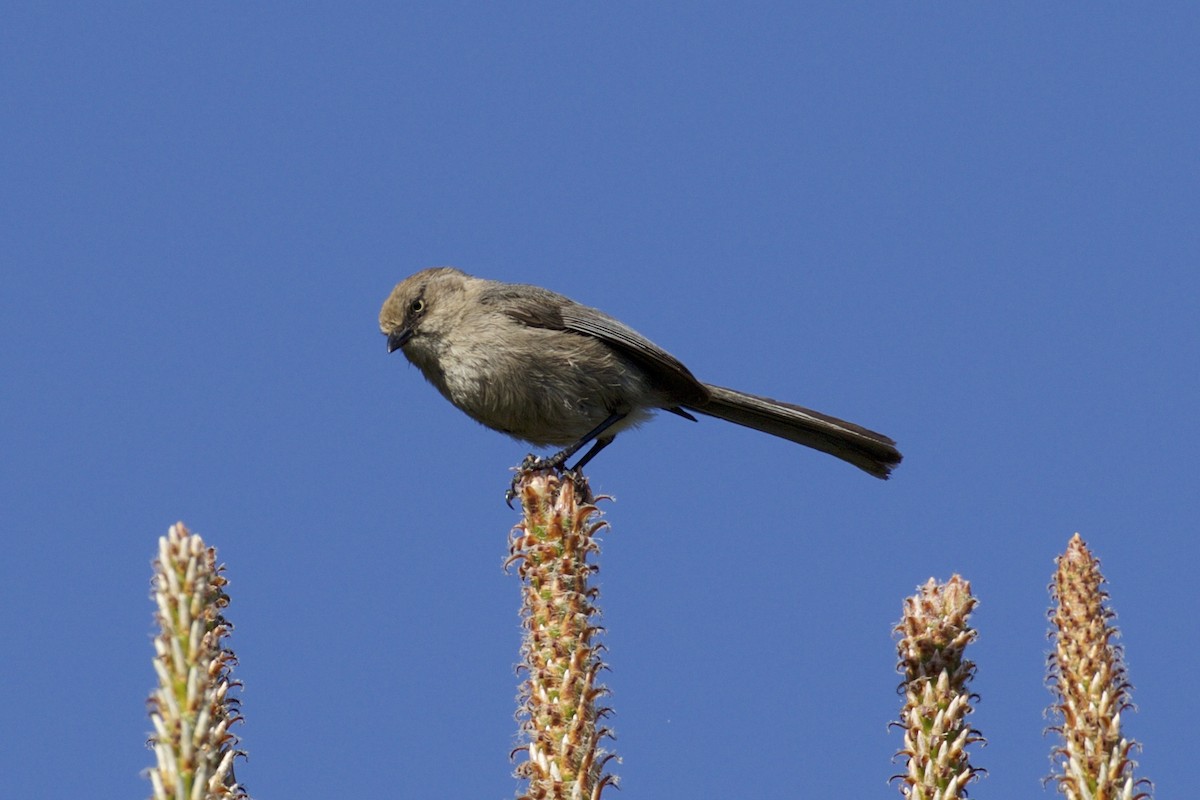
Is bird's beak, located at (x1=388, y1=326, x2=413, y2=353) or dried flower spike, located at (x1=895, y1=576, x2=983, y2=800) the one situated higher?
bird's beak, located at (x1=388, y1=326, x2=413, y2=353)

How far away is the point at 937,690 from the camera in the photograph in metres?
2.97

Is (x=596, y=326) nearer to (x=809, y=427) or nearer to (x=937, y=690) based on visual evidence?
(x=809, y=427)

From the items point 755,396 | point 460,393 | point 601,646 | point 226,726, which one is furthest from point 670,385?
point 226,726

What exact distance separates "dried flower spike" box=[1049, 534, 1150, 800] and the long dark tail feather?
16.6 ft

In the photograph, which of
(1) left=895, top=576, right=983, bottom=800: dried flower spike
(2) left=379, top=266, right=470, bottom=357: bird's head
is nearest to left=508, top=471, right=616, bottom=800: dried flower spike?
(1) left=895, top=576, right=983, bottom=800: dried flower spike

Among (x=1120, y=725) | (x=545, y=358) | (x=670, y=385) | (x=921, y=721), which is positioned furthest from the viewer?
(x=670, y=385)

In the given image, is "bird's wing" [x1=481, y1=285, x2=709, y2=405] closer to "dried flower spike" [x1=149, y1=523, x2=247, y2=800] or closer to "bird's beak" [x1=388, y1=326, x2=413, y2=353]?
"bird's beak" [x1=388, y1=326, x2=413, y2=353]

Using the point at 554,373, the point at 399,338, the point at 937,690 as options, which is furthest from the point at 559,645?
the point at 399,338

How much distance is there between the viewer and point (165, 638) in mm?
2078

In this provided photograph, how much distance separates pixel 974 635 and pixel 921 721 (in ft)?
0.81

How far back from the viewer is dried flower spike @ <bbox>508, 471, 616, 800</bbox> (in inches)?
112

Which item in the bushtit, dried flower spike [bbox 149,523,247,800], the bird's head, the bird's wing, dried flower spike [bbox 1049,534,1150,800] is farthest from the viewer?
the bird's head

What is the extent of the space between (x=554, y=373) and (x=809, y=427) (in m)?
1.65

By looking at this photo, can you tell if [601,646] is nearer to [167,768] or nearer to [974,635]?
[974,635]
